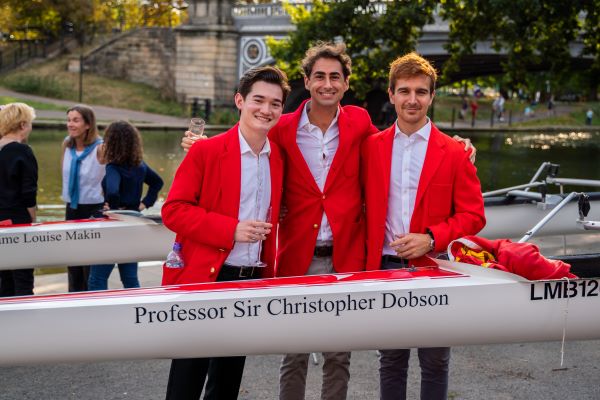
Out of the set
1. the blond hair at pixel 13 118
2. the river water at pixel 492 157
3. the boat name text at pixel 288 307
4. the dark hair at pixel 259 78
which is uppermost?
the dark hair at pixel 259 78

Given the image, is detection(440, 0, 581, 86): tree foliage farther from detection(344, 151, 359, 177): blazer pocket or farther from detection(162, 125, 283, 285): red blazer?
detection(162, 125, 283, 285): red blazer

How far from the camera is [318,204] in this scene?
4012 mm

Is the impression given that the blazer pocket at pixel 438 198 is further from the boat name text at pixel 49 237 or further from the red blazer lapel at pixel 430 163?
the boat name text at pixel 49 237

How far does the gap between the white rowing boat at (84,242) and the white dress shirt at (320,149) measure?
2229mm

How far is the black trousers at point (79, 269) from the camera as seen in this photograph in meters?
6.63

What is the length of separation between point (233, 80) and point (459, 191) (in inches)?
1472

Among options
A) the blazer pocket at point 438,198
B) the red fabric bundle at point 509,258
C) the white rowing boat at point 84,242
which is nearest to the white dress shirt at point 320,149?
the blazer pocket at point 438,198

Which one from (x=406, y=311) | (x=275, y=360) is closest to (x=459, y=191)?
(x=406, y=311)

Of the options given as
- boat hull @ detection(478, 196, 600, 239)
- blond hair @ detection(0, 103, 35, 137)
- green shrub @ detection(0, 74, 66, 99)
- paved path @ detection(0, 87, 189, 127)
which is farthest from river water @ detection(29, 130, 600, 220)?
green shrub @ detection(0, 74, 66, 99)

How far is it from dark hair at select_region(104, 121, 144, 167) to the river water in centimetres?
A: 685

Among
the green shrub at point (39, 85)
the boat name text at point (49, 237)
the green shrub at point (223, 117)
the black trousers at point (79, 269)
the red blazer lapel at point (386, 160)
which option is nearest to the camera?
the red blazer lapel at point (386, 160)

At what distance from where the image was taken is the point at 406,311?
12.4ft

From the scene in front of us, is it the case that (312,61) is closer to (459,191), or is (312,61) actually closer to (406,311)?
(459,191)

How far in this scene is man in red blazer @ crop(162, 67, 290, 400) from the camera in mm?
3635
